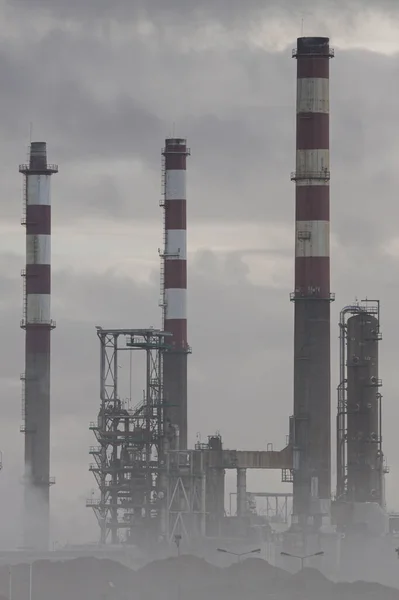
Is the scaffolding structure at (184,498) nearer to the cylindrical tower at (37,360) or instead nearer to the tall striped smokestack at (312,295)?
the tall striped smokestack at (312,295)

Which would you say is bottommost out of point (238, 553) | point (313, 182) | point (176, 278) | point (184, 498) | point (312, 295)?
point (238, 553)

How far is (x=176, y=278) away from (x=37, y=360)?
25.5 feet

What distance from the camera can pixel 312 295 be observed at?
3374 inches

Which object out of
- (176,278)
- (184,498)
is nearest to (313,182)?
(184,498)

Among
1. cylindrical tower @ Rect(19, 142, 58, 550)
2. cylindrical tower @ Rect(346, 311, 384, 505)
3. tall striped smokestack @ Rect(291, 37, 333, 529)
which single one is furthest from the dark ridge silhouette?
cylindrical tower @ Rect(19, 142, 58, 550)

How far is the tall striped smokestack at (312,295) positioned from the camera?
3371 inches

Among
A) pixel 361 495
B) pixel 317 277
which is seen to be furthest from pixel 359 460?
pixel 317 277

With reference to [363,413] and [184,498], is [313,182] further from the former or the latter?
[184,498]

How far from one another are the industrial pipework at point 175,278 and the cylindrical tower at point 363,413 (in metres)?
10.1

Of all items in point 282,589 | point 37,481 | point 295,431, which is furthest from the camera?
point 37,481

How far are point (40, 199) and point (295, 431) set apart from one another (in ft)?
51.1

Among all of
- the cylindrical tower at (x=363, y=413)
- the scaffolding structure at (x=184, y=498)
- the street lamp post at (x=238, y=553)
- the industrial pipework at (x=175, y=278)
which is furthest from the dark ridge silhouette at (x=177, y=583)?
the industrial pipework at (x=175, y=278)

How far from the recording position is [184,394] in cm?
9631

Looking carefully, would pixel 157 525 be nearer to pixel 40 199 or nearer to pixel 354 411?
pixel 354 411
